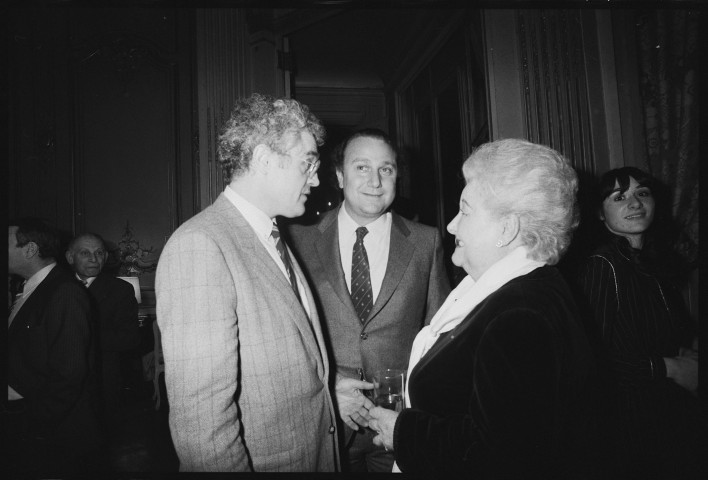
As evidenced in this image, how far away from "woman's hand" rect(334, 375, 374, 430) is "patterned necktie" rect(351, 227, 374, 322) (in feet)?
1.09

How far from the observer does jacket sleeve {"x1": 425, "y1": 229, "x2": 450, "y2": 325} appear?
201cm

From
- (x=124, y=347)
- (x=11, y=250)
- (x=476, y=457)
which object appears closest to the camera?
(x=476, y=457)

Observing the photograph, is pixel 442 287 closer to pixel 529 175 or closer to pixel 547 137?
pixel 529 175

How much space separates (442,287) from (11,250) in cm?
227

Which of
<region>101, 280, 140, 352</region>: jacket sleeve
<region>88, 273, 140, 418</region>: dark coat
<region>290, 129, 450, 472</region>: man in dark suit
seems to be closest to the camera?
<region>290, 129, 450, 472</region>: man in dark suit

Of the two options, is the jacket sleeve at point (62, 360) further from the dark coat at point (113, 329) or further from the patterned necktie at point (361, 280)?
the patterned necktie at point (361, 280)

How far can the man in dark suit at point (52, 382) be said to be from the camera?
1.98 meters

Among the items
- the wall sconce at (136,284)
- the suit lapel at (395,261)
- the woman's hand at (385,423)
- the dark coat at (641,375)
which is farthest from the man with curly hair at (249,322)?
the wall sconce at (136,284)

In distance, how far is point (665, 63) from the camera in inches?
97.2

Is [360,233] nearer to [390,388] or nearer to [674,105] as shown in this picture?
[390,388]

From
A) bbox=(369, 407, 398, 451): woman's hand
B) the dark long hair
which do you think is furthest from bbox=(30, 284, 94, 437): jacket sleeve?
the dark long hair

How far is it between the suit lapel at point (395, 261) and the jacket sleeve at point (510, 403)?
83 cm

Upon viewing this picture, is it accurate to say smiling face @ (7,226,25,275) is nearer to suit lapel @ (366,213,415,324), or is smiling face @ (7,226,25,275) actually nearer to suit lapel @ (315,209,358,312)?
suit lapel @ (315,209,358,312)

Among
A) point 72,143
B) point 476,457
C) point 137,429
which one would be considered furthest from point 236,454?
point 72,143
